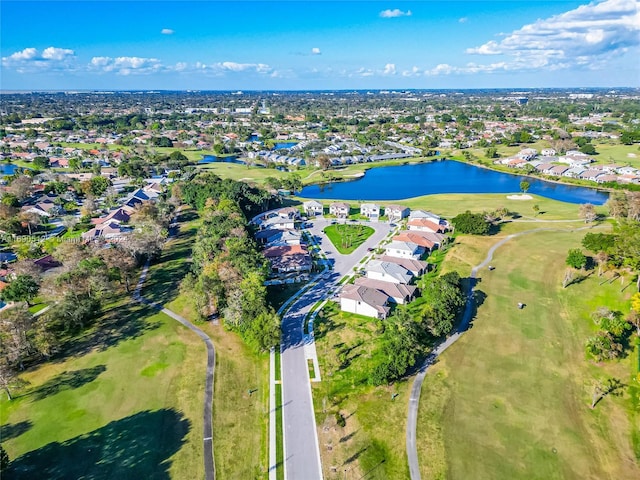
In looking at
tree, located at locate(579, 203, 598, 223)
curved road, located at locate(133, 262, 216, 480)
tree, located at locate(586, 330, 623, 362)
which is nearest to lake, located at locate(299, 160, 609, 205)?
tree, located at locate(579, 203, 598, 223)

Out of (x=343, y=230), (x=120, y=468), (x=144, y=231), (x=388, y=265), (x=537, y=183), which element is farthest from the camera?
(x=537, y=183)

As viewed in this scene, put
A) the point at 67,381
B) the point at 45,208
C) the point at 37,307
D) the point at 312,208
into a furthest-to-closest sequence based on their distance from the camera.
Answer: the point at 312,208
the point at 45,208
the point at 37,307
the point at 67,381

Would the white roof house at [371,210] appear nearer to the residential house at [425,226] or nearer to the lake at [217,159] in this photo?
the residential house at [425,226]

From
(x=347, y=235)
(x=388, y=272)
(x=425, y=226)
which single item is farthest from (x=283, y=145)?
(x=388, y=272)

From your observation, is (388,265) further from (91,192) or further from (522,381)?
(91,192)

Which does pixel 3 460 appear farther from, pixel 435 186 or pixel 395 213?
pixel 435 186

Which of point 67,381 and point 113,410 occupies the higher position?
point 67,381

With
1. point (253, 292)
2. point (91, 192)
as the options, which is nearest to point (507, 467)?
point (253, 292)
